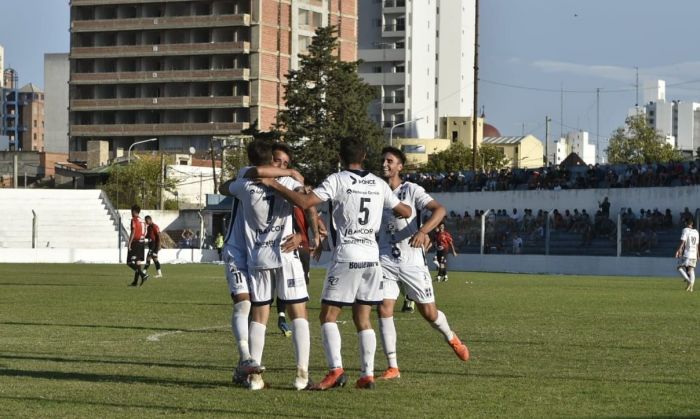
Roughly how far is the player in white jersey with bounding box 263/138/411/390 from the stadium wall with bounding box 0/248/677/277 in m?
39.9

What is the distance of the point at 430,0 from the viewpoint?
161875 millimetres

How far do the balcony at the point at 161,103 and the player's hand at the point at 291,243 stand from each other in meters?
114

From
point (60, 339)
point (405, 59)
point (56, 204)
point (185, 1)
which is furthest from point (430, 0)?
point (60, 339)

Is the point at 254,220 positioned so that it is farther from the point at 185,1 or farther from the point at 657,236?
the point at 185,1

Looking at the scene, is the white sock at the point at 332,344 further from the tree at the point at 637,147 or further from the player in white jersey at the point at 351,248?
the tree at the point at 637,147

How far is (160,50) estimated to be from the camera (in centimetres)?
12762

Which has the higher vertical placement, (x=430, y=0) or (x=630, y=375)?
(x=430, y=0)

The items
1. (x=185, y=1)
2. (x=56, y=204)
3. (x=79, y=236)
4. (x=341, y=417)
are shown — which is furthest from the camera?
(x=185, y=1)

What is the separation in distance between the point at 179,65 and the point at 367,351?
119 m

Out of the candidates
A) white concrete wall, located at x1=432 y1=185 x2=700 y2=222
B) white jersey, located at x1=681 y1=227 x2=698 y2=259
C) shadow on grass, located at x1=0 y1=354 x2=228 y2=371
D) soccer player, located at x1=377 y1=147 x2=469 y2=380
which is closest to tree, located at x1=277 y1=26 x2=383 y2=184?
white concrete wall, located at x1=432 y1=185 x2=700 y2=222

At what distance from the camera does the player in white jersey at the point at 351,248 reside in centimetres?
1187

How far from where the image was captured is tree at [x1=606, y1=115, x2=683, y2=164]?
113m

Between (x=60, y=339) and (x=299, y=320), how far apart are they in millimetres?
6614

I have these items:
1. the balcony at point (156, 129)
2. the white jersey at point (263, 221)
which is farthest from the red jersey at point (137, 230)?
the balcony at point (156, 129)
